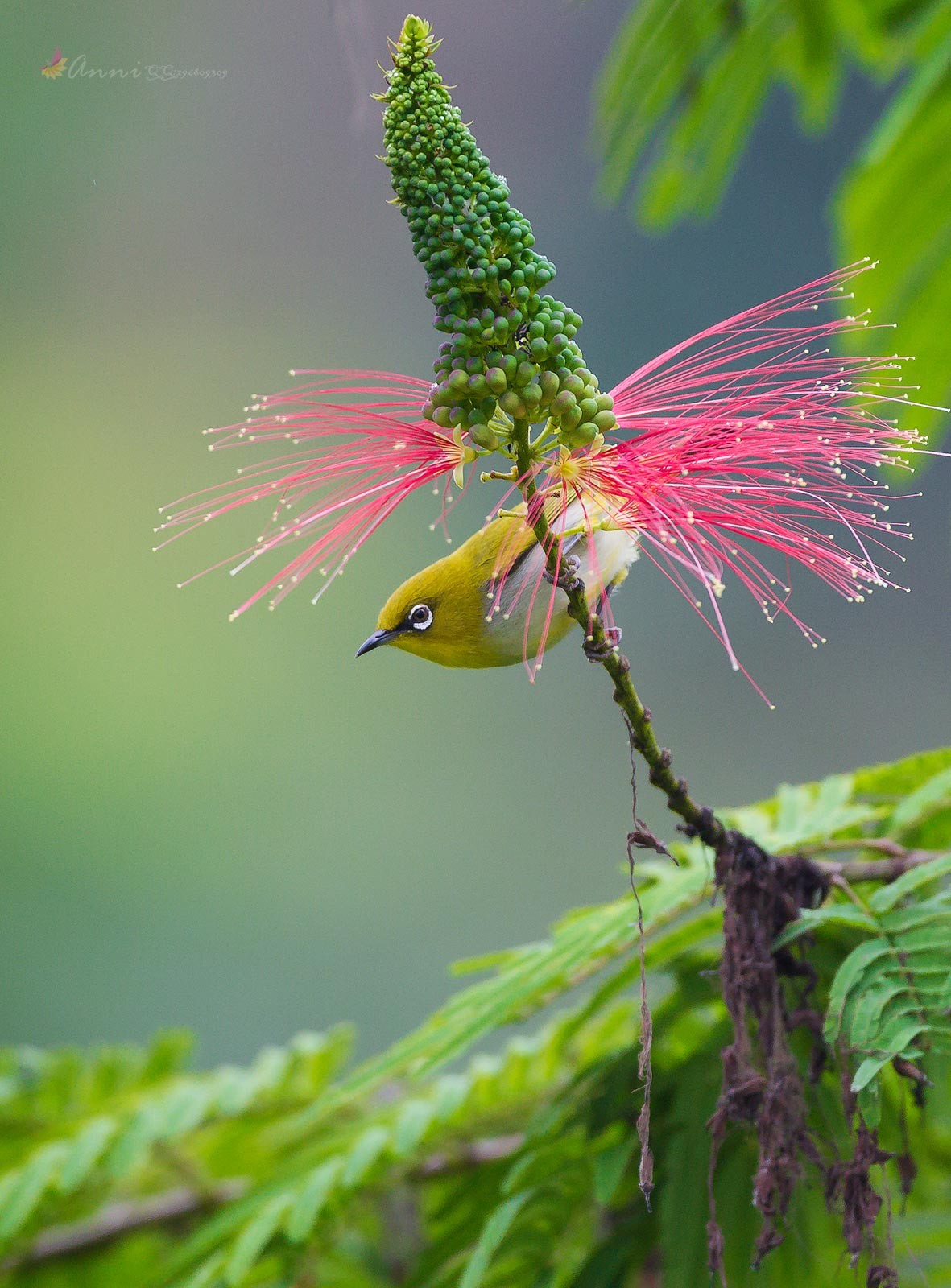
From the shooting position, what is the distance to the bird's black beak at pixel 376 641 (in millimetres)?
645

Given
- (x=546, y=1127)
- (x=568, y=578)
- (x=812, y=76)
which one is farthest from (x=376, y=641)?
(x=812, y=76)

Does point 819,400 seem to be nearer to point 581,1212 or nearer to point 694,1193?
point 694,1193

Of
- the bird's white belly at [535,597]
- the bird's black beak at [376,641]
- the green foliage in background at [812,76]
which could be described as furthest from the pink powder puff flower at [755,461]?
the green foliage in background at [812,76]

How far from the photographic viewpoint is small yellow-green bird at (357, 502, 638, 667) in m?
0.64

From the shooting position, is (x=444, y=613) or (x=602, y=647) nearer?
(x=602, y=647)

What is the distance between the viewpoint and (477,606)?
65cm

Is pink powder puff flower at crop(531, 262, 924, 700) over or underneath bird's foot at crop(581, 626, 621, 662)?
over

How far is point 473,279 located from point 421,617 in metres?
0.21

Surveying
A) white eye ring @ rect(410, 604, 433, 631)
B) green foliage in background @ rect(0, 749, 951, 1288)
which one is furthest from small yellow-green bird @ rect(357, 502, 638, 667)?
green foliage in background @ rect(0, 749, 951, 1288)

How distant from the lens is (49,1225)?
1156 millimetres

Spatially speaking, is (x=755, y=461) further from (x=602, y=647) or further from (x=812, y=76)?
(x=812, y=76)

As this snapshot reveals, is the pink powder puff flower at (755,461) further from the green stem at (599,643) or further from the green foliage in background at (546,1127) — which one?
the green foliage in background at (546,1127)

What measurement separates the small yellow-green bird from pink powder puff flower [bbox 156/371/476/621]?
4cm

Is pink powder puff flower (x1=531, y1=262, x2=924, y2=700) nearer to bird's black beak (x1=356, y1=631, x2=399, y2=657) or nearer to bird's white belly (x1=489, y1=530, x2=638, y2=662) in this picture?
bird's white belly (x1=489, y1=530, x2=638, y2=662)
